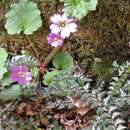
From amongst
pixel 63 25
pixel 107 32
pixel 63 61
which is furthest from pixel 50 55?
pixel 107 32

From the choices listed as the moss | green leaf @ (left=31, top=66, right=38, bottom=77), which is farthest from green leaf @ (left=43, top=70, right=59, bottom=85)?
the moss

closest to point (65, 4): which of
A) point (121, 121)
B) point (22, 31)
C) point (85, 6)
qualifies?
point (85, 6)

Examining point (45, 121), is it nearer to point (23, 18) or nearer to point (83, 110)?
point (83, 110)

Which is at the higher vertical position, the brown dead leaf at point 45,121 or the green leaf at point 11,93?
→ the green leaf at point 11,93

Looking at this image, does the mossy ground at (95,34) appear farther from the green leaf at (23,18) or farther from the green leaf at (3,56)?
the green leaf at (3,56)

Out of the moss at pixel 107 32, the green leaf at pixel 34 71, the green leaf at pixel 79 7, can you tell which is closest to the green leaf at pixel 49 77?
the green leaf at pixel 34 71

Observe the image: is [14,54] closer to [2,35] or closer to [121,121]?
[2,35]
